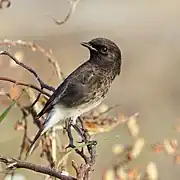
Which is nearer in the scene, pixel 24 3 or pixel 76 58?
pixel 76 58

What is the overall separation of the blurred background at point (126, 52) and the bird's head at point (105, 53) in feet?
3.56

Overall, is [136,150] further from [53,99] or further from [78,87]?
[53,99]

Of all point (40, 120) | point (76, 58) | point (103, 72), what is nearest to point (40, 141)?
point (40, 120)

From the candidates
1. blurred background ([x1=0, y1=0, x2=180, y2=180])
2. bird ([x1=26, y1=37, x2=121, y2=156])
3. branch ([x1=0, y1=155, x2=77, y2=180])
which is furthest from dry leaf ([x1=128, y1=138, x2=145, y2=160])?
branch ([x1=0, y1=155, x2=77, y2=180])

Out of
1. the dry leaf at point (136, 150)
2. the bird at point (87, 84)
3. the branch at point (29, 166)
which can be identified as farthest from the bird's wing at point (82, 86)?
the branch at point (29, 166)

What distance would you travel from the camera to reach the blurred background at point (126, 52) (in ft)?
21.5

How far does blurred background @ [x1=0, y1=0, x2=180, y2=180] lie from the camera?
654 cm

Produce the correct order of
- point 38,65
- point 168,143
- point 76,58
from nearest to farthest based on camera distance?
1. point 168,143
2. point 38,65
3. point 76,58

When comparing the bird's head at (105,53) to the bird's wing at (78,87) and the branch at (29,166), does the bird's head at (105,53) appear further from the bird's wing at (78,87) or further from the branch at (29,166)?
the branch at (29,166)

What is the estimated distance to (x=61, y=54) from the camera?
403 inches

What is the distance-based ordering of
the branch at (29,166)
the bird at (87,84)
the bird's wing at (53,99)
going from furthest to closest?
the bird at (87,84), the bird's wing at (53,99), the branch at (29,166)

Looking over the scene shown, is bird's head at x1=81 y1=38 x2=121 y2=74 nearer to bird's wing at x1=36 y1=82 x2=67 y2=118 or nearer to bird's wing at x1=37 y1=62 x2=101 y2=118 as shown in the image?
bird's wing at x1=37 y1=62 x2=101 y2=118

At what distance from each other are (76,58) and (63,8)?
A: 11.3 feet

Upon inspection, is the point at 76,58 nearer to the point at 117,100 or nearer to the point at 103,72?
the point at 117,100
